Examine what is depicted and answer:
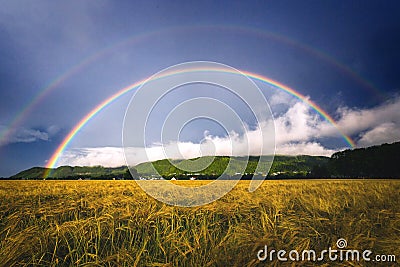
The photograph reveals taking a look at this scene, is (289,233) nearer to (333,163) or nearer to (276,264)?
(276,264)

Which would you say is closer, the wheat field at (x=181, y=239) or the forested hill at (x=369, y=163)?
the wheat field at (x=181, y=239)

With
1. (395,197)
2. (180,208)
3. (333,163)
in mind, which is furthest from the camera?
(333,163)

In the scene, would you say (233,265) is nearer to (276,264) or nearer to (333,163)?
(276,264)

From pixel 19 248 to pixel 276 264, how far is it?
110 inches

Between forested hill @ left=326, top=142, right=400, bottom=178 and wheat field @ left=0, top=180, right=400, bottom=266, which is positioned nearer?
wheat field @ left=0, top=180, right=400, bottom=266

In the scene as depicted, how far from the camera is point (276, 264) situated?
282 cm

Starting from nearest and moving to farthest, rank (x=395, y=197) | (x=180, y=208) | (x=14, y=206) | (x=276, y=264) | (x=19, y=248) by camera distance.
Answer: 1. (x=276, y=264)
2. (x=19, y=248)
3. (x=180, y=208)
4. (x=14, y=206)
5. (x=395, y=197)

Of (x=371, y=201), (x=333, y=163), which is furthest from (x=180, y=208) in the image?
(x=333, y=163)

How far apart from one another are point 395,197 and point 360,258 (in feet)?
15.9

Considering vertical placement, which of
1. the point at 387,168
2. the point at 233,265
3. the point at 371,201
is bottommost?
the point at 233,265

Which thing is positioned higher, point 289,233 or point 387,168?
point 387,168

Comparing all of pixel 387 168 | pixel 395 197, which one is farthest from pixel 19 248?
pixel 387 168

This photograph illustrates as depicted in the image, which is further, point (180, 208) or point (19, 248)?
point (180, 208)

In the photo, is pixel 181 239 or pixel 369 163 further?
pixel 369 163
